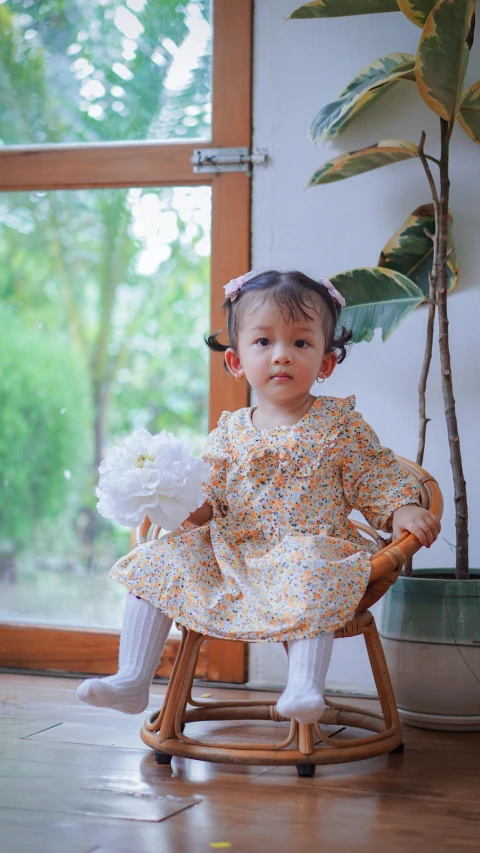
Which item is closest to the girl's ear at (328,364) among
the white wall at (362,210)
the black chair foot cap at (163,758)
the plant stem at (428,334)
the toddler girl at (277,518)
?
the toddler girl at (277,518)

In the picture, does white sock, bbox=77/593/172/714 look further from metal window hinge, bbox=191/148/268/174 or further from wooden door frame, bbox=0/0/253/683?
metal window hinge, bbox=191/148/268/174

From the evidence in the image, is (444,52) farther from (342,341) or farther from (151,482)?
(151,482)

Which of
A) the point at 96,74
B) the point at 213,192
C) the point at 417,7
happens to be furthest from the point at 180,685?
the point at 96,74

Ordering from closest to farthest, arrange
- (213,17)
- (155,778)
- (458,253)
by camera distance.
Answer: (155,778), (458,253), (213,17)

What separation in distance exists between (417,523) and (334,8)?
3.89 feet

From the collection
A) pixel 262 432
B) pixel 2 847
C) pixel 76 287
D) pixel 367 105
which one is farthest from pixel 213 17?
pixel 2 847

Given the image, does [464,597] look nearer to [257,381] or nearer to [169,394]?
[257,381]

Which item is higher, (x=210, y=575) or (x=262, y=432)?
(x=262, y=432)

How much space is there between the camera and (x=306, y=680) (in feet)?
4.90

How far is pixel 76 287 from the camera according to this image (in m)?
2.81

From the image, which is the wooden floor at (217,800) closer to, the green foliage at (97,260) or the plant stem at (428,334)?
the plant stem at (428,334)

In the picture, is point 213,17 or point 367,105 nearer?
point 367,105

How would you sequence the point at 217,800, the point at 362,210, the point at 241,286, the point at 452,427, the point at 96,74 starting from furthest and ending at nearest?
the point at 96,74 → the point at 362,210 → the point at 452,427 → the point at 241,286 → the point at 217,800

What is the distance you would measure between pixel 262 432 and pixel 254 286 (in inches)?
12.0
